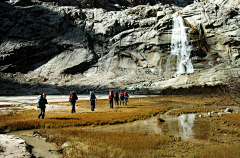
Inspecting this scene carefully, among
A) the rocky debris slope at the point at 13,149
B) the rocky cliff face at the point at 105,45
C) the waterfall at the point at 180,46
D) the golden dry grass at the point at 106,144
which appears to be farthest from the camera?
→ the waterfall at the point at 180,46

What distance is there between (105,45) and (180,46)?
31.7m

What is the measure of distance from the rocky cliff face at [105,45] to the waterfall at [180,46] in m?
1.08

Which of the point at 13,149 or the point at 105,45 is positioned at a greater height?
the point at 105,45

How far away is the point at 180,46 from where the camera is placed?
71.7 m

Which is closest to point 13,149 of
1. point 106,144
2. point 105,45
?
point 106,144

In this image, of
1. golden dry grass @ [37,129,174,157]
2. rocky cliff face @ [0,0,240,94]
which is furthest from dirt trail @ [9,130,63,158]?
rocky cliff face @ [0,0,240,94]

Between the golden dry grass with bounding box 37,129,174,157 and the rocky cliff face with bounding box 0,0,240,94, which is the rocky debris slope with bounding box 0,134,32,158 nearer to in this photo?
the golden dry grass with bounding box 37,129,174,157

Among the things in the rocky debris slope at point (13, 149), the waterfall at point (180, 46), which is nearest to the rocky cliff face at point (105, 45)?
the waterfall at point (180, 46)

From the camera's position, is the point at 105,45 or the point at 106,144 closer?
the point at 106,144

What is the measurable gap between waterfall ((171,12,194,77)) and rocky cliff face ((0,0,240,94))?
1.08 meters

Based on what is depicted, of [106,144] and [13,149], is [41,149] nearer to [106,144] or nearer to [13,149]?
[13,149]

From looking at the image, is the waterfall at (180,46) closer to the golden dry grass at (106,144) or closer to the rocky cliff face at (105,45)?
the rocky cliff face at (105,45)

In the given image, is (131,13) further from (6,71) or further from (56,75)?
(6,71)

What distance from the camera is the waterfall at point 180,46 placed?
6806 cm
